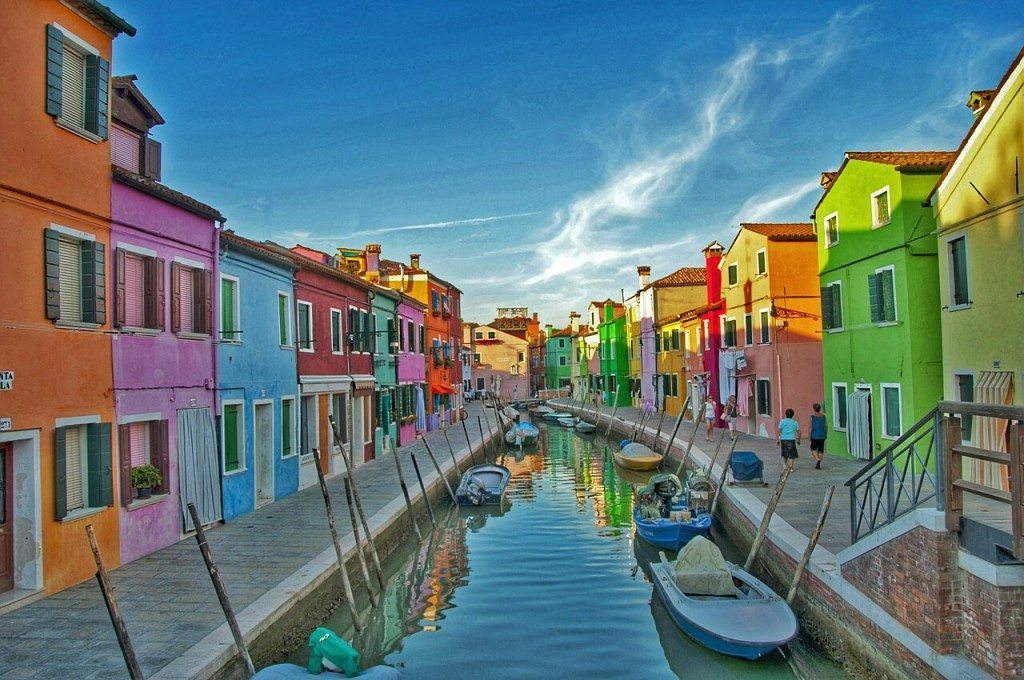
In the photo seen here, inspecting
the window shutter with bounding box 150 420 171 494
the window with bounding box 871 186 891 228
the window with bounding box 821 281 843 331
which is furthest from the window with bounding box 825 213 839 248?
the window shutter with bounding box 150 420 171 494

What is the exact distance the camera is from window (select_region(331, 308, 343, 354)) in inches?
877

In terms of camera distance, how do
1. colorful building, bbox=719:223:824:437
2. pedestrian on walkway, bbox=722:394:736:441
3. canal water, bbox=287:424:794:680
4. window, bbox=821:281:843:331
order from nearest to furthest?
canal water, bbox=287:424:794:680, window, bbox=821:281:843:331, colorful building, bbox=719:223:824:437, pedestrian on walkway, bbox=722:394:736:441

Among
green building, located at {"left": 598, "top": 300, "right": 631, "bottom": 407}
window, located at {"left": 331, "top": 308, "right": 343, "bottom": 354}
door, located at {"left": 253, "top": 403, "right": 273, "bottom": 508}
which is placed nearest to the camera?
door, located at {"left": 253, "top": 403, "right": 273, "bottom": 508}

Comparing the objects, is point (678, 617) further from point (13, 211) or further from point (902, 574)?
point (13, 211)

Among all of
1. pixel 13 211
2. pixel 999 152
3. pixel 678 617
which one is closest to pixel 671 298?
pixel 999 152

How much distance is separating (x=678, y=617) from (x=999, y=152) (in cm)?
1027

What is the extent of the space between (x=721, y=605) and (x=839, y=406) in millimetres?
14306

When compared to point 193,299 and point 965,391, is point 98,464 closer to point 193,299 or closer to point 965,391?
point 193,299

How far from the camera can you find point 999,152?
13.4m

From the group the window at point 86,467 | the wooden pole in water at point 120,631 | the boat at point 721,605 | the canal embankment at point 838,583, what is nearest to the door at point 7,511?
the window at point 86,467

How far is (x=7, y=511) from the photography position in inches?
371

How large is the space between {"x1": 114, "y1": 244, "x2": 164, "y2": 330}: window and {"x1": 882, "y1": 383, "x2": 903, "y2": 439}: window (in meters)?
17.0

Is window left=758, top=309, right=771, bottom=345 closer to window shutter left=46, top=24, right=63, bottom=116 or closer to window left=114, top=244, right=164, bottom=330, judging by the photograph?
window left=114, top=244, right=164, bottom=330

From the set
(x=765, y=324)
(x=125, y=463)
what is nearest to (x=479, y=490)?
(x=125, y=463)
